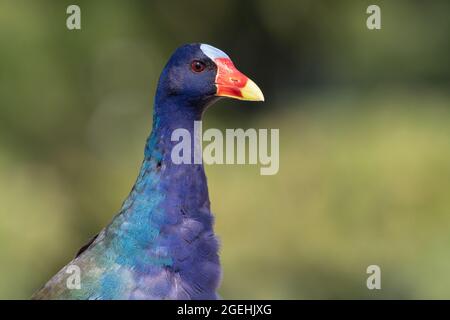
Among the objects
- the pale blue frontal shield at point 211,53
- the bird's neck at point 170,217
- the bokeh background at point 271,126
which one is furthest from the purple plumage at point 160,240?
the bokeh background at point 271,126

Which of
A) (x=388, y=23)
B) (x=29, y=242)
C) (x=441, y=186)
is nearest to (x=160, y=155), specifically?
(x=29, y=242)

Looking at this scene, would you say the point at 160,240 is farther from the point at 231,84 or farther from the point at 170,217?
the point at 231,84

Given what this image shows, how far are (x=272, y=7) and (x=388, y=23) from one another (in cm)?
113

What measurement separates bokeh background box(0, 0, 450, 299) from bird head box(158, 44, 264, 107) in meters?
3.30

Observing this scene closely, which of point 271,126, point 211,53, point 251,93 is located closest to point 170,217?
point 251,93

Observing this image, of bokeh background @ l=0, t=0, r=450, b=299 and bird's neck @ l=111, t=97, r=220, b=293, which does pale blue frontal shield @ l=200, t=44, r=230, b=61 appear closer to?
bird's neck @ l=111, t=97, r=220, b=293

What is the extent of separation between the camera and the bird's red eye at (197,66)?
331 cm

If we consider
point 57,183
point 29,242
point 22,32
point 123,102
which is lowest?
point 29,242

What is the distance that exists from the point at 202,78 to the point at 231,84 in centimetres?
12

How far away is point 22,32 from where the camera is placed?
7238 millimetres

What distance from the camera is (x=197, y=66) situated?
Answer: 131 inches

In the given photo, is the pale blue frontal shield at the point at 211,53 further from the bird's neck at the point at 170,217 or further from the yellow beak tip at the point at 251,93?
the bird's neck at the point at 170,217
